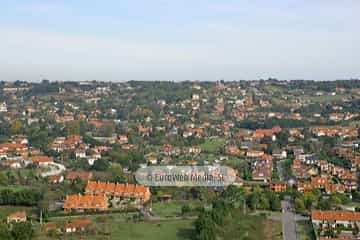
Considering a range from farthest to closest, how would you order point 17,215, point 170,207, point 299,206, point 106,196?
point 106,196
point 170,207
point 299,206
point 17,215

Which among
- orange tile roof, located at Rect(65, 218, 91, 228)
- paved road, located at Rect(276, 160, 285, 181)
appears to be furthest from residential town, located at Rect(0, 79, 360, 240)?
paved road, located at Rect(276, 160, 285, 181)

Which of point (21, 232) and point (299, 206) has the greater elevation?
point (21, 232)

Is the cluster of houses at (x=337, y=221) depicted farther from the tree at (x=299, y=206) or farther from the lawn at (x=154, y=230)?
the lawn at (x=154, y=230)

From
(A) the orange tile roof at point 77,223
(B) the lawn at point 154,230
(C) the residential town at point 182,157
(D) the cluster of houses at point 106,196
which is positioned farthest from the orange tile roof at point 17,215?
(B) the lawn at point 154,230

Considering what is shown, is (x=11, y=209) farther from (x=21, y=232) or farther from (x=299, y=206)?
(x=299, y=206)

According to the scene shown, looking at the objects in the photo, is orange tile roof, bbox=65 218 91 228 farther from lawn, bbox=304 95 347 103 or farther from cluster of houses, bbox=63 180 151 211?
lawn, bbox=304 95 347 103

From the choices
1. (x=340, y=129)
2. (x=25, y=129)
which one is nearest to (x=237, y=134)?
(x=340, y=129)

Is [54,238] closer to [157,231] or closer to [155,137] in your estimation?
[157,231]

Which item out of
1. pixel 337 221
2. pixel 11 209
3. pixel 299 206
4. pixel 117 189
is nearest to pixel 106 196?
pixel 117 189
